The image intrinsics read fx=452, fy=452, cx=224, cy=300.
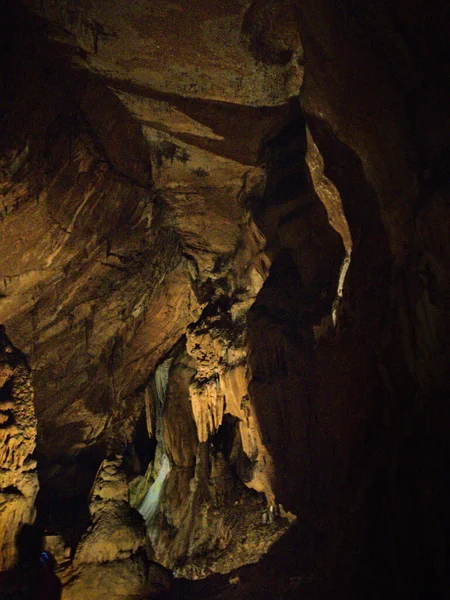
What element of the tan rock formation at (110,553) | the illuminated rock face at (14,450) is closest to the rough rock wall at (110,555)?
the tan rock formation at (110,553)

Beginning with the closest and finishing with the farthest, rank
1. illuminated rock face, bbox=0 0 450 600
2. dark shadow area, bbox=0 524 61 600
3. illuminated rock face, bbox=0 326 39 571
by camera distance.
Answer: illuminated rock face, bbox=0 0 450 600, dark shadow area, bbox=0 524 61 600, illuminated rock face, bbox=0 326 39 571

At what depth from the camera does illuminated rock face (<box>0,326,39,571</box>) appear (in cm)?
708

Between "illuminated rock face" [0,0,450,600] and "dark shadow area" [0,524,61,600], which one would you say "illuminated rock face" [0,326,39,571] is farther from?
"illuminated rock face" [0,0,450,600]

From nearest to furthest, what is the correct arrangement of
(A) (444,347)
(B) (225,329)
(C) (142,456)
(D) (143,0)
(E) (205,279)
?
(A) (444,347) → (D) (143,0) → (B) (225,329) → (E) (205,279) → (C) (142,456)

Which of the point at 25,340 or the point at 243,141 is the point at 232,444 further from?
the point at 243,141

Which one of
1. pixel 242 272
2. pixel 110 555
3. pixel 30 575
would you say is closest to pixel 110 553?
pixel 110 555

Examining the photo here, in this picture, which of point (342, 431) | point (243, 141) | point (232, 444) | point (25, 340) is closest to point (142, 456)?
point (232, 444)

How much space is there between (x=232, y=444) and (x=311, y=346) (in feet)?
11.1

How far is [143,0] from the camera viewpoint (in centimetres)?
525

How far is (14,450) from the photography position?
7.51 metres

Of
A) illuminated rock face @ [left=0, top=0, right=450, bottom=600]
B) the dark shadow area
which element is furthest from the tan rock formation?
the dark shadow area

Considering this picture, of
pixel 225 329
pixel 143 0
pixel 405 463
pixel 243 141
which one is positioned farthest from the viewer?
pixel 225 329

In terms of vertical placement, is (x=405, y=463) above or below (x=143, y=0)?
below

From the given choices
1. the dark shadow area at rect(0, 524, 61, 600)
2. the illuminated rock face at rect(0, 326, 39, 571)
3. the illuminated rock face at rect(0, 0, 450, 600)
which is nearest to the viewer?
the illuminated rock face at rect(0, 0, 450, 600)
